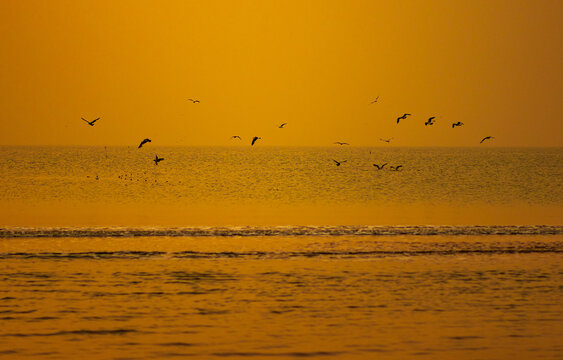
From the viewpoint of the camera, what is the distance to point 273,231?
3556cm

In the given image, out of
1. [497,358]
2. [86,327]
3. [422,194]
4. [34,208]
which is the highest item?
[422,194]

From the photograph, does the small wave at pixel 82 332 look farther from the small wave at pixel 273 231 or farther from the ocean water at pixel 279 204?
the ocean water at pixel 279 204

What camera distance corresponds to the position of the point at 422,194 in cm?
8088

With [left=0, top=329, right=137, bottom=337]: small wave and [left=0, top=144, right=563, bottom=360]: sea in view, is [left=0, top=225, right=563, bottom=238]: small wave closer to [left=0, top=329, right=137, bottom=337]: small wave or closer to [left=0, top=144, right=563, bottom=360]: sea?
[left=0, top=144, right=563, bottom=360]: sea

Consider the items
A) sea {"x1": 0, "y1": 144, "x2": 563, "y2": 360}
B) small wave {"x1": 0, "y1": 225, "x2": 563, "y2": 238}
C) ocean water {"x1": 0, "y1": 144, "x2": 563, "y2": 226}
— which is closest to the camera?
sea {"x1": 0, "y1": 144, "x2": 563, "y2": 360}

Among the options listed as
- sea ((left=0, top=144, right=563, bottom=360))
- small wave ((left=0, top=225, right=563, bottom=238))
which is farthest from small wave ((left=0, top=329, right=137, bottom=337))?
small wave ((left=0, top=225, right=563, bottom=238))

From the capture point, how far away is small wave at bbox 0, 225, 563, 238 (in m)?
34.2

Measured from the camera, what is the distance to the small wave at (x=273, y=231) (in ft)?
112

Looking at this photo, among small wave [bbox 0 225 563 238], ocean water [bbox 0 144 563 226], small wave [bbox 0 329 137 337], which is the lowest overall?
small wave [bbox 0 329 137 337]

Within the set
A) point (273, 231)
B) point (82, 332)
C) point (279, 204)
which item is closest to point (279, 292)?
point (82, 332)

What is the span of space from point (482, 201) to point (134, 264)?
49.5 m

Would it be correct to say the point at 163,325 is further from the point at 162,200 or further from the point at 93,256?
the point at 162,200

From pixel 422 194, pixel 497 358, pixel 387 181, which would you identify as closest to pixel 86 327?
pixel 497 358

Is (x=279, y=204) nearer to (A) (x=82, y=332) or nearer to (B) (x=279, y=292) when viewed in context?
(B) (x=279, y=292)
